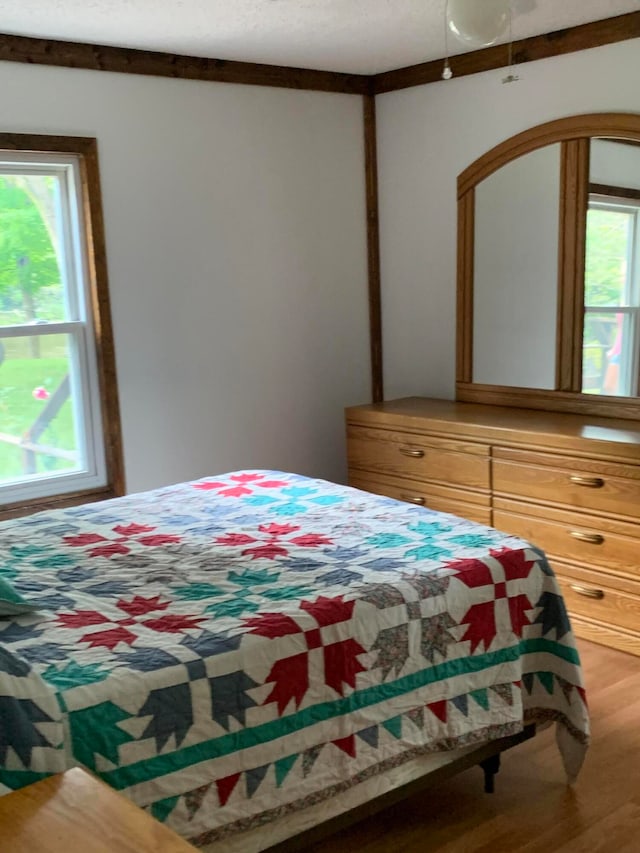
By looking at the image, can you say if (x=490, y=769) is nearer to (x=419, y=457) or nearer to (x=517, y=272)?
(x=419, y=457)

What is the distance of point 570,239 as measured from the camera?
381cm

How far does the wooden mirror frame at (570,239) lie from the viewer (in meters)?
3.65

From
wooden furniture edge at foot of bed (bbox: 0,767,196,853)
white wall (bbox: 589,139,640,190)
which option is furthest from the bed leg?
white wall (bbox: 589,139,640,190)

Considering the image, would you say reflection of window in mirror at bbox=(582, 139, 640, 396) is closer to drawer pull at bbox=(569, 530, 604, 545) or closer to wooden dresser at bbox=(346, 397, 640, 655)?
wooden dresser at bbox=(346, 397, 640, 655)

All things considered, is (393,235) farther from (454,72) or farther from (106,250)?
(106,250)

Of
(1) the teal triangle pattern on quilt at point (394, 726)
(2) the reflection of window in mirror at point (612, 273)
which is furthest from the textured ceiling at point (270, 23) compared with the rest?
(1) the teal triangle pattern on quilt at point (394, 726)

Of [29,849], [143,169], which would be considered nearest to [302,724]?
[29,849]

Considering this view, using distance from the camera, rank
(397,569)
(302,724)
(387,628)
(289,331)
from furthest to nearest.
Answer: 1. (289,331)
2. (397,569)
3. (387,628)
4. (302,724)

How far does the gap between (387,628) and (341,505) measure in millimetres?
822

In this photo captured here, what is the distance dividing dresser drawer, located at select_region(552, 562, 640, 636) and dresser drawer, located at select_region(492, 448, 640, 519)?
27cm

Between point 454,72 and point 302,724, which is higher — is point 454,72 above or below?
above

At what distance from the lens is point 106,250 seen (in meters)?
3.85

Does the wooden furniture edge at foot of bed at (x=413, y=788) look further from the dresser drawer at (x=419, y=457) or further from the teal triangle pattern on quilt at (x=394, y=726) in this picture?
the dresser drawer at (x=419, y=457)

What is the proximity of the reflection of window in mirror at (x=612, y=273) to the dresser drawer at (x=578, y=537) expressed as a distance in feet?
2.07
